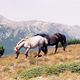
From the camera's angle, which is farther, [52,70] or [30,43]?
[30,43]

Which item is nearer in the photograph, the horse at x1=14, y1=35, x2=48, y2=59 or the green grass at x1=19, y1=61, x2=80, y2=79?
the green grass at x1=19, y1=61, x2=80, y2=79

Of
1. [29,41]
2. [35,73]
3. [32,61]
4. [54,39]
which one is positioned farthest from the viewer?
[54,39]

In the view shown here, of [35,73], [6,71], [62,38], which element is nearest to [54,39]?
[62,38]

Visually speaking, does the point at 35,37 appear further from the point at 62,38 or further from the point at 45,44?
the point at 62,38

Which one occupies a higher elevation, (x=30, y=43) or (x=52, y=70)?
(x=30, y=43)

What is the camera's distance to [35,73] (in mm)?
19109

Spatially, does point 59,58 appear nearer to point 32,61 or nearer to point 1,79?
point 32,61

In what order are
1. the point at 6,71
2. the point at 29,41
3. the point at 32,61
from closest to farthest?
the point at 6,71 < the point at 32,61 < the point at 29,41

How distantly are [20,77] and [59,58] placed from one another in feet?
31.7

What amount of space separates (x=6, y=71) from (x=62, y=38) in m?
14.3

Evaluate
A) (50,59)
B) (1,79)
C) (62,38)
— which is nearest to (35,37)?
(50,59)

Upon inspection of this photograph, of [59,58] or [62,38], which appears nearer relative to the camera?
[59,58]

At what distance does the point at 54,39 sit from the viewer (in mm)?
34844

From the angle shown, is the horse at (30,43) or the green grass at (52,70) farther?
the horse at (30,43)
